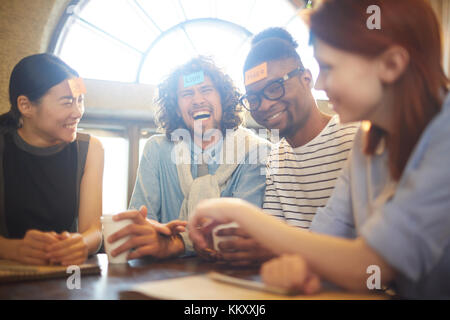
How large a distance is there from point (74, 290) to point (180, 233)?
1.69ft

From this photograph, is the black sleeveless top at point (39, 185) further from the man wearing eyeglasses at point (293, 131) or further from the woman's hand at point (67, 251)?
the man wearing eyeglasses at point (293, 131)

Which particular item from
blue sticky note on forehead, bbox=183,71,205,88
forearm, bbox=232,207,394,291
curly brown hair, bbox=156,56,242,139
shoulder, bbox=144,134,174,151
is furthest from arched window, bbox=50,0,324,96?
forearm, bbox=232,207,394,291

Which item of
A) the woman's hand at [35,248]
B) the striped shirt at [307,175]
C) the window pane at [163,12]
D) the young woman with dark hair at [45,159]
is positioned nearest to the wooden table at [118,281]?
the woman's hand at [35,248]

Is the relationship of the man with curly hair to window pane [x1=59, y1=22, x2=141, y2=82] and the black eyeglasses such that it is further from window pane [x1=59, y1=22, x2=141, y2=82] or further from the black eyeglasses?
window pane [x1=59, y1=22, x2=141, y2=82]

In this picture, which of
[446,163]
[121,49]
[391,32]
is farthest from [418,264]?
[121,49]

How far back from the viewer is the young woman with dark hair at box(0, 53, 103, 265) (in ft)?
4.34

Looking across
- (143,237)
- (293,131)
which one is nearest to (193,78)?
(293,131)

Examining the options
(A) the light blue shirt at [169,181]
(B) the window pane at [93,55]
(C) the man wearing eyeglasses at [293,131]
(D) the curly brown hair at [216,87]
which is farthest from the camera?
(B) the window pane at [93,55]

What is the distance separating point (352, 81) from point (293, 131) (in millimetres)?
890

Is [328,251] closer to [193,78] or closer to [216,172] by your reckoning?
[216,172]

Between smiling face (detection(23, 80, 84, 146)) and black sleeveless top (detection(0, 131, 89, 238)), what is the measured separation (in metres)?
0.08

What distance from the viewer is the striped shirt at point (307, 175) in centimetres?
130

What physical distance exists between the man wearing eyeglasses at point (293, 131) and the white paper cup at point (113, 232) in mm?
657

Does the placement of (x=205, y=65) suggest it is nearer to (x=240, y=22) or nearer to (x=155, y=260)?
(x=155, y=260)
